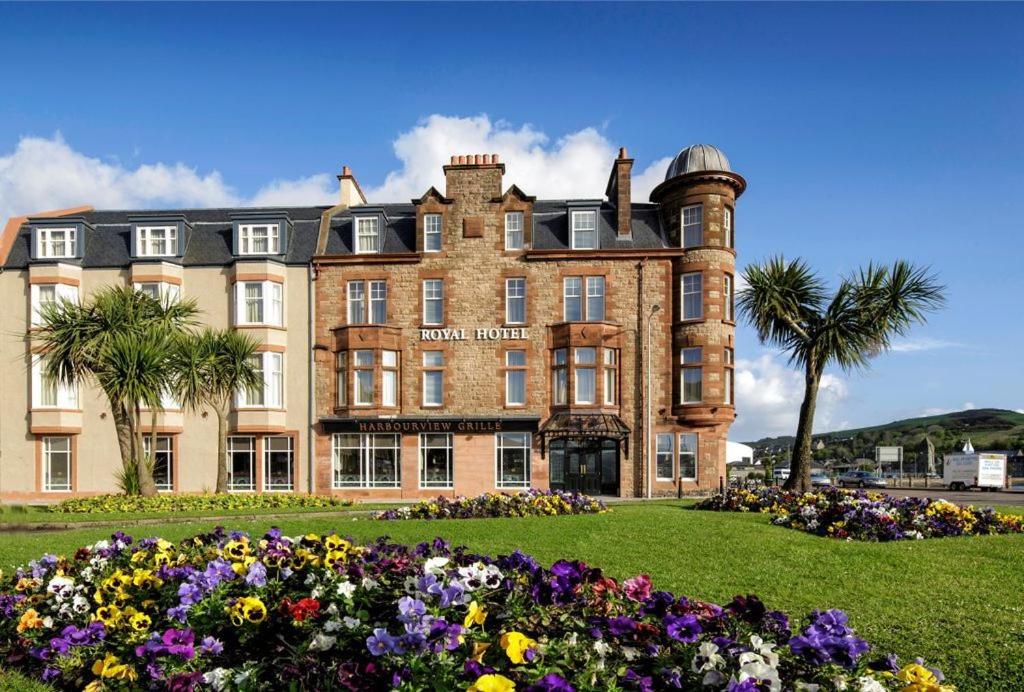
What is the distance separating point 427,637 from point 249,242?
31629 mm

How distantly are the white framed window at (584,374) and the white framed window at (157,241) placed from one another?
2051 cm

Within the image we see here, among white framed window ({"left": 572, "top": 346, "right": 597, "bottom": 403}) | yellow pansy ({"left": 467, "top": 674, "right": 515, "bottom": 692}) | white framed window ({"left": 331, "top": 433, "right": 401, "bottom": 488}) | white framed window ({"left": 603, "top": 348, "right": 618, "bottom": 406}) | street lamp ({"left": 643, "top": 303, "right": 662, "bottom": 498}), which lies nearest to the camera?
yellow pansy ({"left": 467, "top": 674, "right": 515, "bottom": 692})

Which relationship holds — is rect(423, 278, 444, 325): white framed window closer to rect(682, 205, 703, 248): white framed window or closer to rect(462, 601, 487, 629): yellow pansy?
rect(682, 205, 703, 248): white framed window

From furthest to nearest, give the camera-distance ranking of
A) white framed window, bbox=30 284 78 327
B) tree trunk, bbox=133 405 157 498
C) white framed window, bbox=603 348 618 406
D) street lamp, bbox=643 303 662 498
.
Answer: white framed window, bbox=30 284 78 327 < white framed window, bbox=603 348 618 406 < street lamp, bbox=643 303 662 498 < tree trunk, bbox=133 405 157 498

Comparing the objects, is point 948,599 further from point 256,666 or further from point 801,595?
point 256,666

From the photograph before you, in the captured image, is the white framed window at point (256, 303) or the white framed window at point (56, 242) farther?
the white framed window at point (56, 242)

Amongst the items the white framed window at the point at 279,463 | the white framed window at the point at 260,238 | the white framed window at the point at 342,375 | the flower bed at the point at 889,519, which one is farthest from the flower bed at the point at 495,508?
the white framed window at the point at 260,238

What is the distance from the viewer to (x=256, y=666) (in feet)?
14.7

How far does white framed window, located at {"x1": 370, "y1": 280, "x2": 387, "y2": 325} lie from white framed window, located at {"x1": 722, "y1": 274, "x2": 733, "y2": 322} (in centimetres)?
1611

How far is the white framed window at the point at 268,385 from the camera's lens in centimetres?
3070

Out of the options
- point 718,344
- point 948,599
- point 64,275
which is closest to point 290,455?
point 64,275

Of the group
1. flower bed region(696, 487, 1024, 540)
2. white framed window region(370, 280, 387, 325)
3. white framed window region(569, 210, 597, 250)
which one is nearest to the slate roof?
white framed window region(569, 210, 597, 250)

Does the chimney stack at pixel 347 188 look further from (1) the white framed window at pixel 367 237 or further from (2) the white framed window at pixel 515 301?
(2) the white framed window at pixel 515 301

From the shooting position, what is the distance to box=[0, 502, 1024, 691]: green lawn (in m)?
6.39
